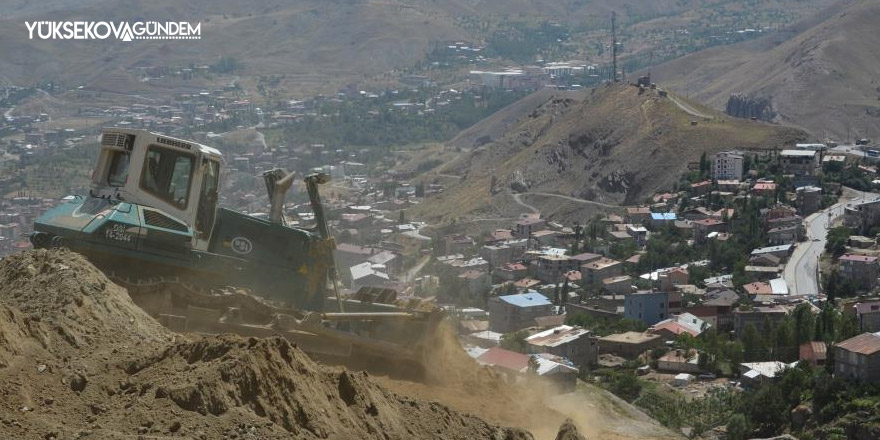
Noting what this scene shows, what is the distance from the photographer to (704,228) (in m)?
55.4

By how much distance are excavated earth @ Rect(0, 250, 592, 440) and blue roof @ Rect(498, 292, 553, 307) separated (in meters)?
32.1

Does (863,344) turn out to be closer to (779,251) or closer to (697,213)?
(779,251)

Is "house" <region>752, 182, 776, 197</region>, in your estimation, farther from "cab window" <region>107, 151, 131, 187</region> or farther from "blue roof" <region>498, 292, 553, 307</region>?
"cab window" <region>107, 151, 131, 187</region>

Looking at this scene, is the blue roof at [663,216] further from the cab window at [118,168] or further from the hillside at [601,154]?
the cab window at [118,168]

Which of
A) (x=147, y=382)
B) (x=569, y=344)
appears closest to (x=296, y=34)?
(x=569, y=344)

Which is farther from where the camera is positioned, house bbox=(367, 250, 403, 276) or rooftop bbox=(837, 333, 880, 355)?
house bbox=(367, 250, 403, 276)

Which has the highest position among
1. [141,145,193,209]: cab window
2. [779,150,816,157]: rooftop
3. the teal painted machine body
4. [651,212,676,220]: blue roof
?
[141,145,193,209]: cab window

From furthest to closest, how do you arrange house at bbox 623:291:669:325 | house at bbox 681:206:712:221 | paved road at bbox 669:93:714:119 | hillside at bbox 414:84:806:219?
paved road at bbox 669:93:714:119, hillside at bbox 414:84:806:219, house at bbox 681:206:712:221, house at bbox 623:291:669:325

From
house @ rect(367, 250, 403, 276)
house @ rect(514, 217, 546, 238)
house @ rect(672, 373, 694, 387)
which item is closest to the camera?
house @ rect(672, 373, 694, 387)

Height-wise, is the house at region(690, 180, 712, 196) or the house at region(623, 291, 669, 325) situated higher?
the house at region(690, 180, 712, 196)

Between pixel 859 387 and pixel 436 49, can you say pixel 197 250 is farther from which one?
pixel 436 49

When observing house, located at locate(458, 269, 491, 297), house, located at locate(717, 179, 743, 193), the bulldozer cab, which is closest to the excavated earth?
the bulldozer cab

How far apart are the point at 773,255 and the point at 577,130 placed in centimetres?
2693

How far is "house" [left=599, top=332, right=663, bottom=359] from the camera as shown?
124ft
